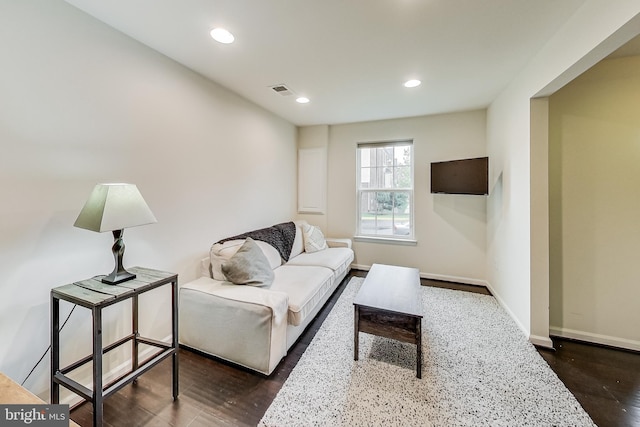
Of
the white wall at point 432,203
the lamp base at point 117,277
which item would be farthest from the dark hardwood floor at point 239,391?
the white wall at point 432,203

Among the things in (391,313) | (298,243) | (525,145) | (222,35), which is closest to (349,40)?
(222,35)

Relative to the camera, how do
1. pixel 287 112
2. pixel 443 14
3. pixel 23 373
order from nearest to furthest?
pixel 23 373 < pixel 443 14 < pixel 287 112

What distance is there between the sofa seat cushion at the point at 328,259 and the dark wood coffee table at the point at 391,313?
834 mm

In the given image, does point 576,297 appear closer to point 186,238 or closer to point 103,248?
point 186,238

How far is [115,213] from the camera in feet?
4.62

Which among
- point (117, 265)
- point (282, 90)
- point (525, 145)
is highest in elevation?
point (282, 90)

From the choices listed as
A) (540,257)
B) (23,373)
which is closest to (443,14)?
(540,257)

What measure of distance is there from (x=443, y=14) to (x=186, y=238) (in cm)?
269

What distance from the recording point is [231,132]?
2867 mm

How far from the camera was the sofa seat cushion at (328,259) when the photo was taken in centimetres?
309

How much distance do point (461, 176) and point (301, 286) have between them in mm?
2506

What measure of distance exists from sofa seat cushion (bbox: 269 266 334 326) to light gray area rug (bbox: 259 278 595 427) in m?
0.32

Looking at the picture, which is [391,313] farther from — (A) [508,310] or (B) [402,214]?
(B) [402,214]

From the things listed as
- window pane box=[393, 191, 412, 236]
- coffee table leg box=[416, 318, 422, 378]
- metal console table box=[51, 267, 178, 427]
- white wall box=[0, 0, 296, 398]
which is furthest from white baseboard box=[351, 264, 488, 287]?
metal console table box=[51, 267, 178, 427]
